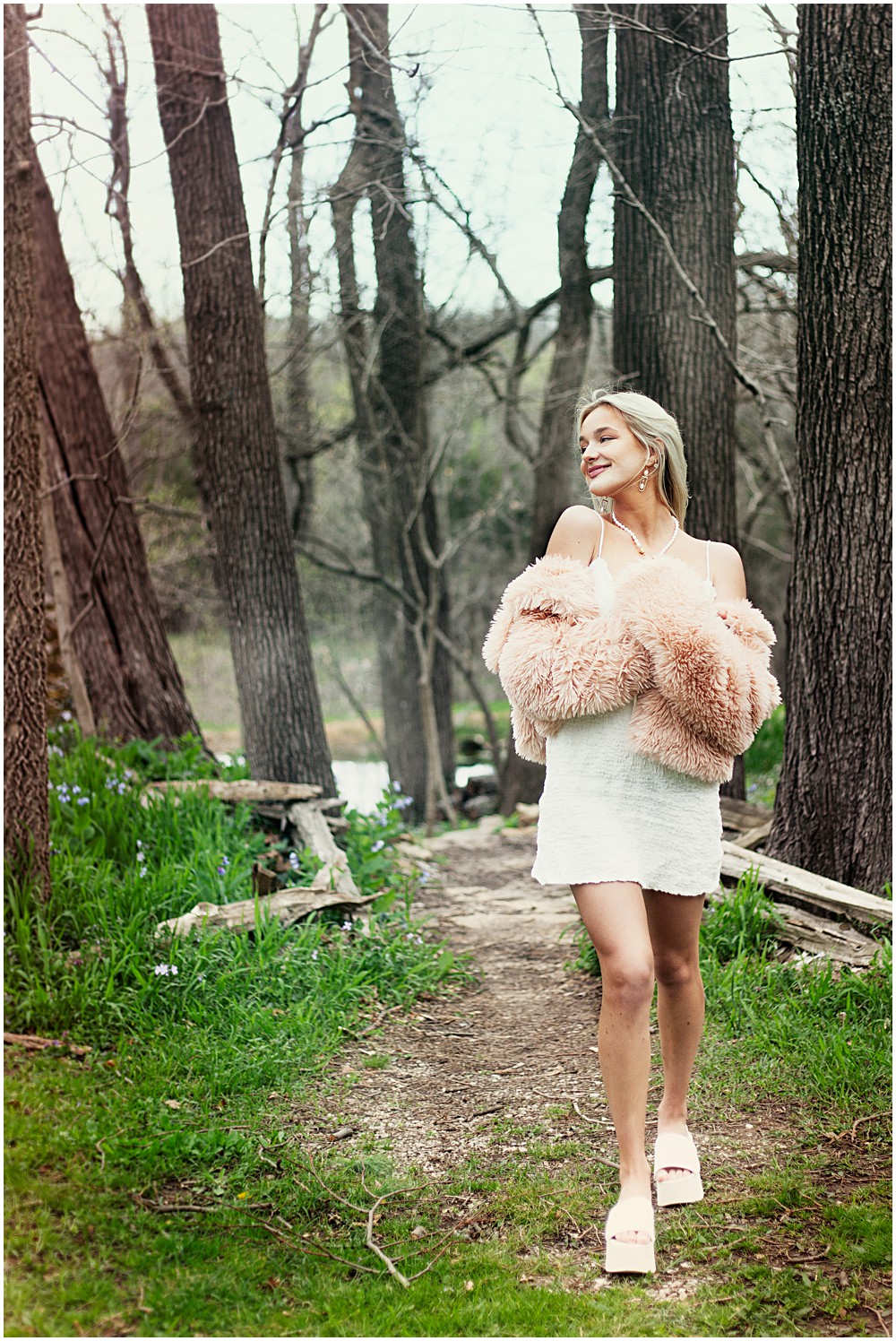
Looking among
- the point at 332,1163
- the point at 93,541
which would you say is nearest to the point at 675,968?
the point at 332,1163

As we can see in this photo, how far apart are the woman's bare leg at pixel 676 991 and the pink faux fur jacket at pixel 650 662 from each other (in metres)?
0.32

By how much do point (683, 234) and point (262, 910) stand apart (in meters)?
3.58

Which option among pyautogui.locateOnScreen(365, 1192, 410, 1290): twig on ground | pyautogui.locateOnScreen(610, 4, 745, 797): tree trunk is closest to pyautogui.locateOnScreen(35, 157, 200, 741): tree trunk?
pyautogui.locateOnScreen(610, 4, 745, 797): tree trunk

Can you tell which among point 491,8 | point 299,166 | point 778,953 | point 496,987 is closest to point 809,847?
point 778,953

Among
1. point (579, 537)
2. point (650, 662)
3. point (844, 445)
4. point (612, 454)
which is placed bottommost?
point (650, 662)

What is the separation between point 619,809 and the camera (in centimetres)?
243

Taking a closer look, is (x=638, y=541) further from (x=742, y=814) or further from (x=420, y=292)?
(x=420, y=292)

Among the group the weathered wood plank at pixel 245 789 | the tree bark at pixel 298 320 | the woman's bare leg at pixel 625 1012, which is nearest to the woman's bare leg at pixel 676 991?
the woman's bare leg at pixel 625 1012

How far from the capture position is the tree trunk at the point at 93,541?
18.9ft

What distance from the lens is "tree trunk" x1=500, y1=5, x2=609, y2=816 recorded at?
641 cm

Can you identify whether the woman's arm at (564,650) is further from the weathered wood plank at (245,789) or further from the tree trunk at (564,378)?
the tree trunk at (564,378)

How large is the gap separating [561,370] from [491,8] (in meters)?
3.40

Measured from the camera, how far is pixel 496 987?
161 inches

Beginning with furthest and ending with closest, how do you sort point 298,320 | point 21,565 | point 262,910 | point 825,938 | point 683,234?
point 298,320 < point 683,234 < point 262,910 < point 825,938 < point 21,565
